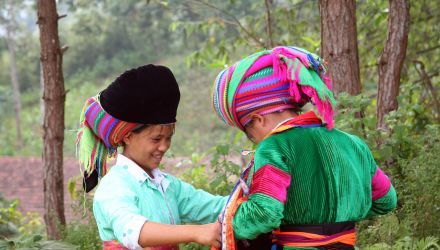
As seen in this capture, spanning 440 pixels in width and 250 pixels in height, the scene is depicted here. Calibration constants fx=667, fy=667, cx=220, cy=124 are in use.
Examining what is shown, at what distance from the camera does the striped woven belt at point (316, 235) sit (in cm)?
215

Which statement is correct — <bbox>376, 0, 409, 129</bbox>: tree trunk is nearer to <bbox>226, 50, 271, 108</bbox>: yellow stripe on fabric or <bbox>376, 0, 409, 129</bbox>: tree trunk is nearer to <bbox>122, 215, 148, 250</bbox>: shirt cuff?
<bbox>226, 50, 271, 108</bbox>: yellow stripe on fabric

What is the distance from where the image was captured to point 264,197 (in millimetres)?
2008

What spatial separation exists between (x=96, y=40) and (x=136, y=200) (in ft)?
87.6

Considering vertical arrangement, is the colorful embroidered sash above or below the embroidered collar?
below

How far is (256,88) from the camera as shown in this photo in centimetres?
220

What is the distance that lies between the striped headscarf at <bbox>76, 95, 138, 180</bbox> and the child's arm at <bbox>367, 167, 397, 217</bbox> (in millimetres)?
900

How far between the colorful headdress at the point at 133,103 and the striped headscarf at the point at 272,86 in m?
0.31

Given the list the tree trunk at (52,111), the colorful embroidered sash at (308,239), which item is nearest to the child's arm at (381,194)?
the colorful embroidered sash at (308,239)

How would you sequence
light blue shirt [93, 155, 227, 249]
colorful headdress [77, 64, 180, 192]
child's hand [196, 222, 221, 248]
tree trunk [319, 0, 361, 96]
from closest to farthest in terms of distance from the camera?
child's hand [196, 222, 221, 248], light blue shirt [93, 155, 227, 249], colorful headdress [77, 64, 180, 192], tree trunk [319, 0, 361, 96]

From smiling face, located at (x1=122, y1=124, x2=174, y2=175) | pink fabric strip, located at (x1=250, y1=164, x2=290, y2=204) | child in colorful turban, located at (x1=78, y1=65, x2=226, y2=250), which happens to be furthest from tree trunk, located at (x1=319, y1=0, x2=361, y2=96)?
pink fabric strip, located at (x1=250, y1=164, x2=290, y2=204)

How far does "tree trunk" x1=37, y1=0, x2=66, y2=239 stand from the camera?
4977mm

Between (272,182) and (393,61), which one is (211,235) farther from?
(393,61)

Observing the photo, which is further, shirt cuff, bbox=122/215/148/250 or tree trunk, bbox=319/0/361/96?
tree trunk, bbox=319/0/361/96

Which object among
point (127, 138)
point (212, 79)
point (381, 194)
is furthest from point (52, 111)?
point (212, 79)
